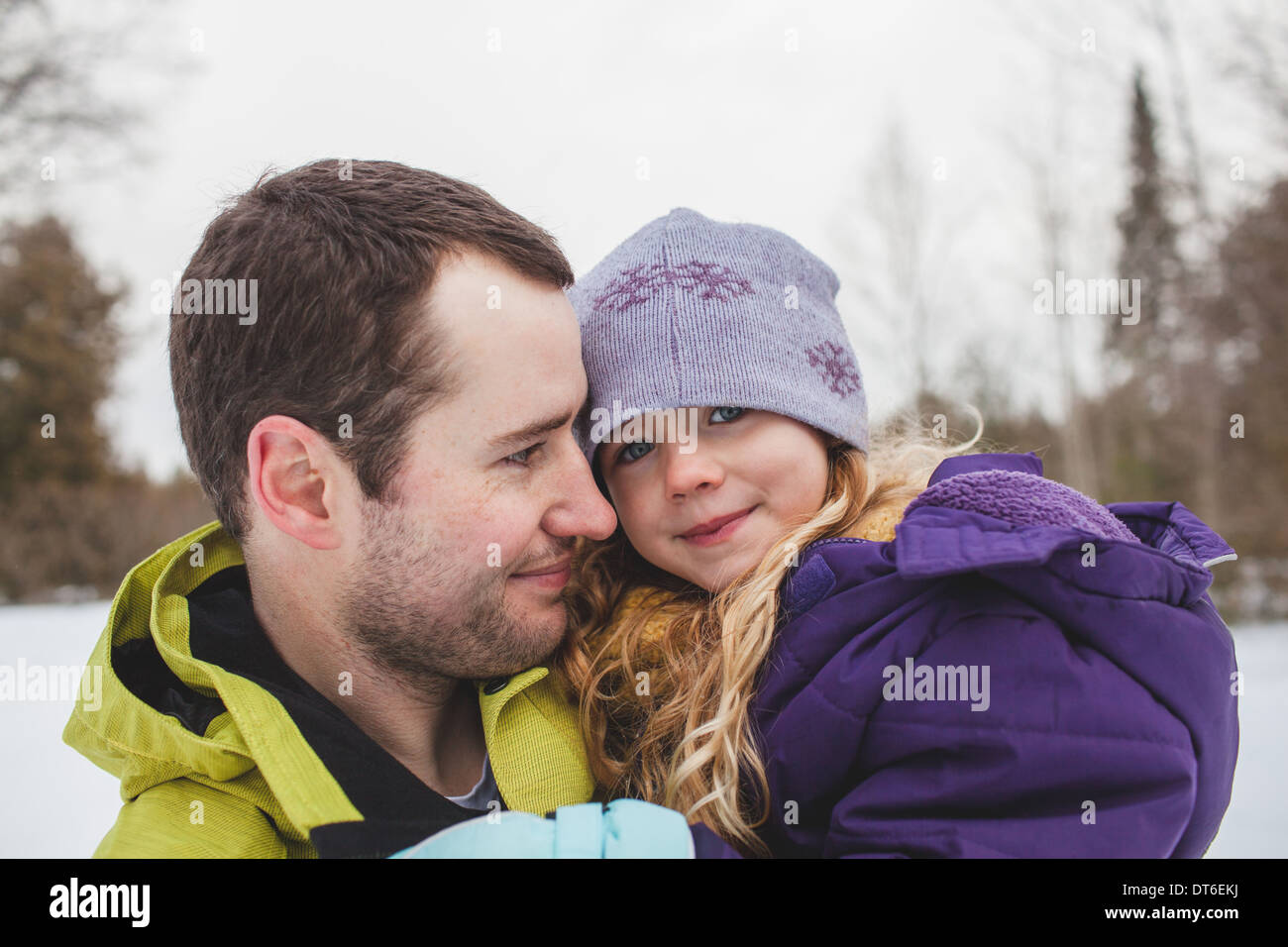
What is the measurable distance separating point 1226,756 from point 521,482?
1352mm

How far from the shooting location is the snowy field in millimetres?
2658

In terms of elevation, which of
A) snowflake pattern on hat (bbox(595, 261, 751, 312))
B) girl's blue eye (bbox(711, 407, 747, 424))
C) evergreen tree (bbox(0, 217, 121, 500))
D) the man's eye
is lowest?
the man's eye

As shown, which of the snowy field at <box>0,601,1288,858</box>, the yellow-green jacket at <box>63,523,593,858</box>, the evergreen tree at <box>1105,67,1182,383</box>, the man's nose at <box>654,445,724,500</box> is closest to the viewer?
the yellow-green jacket at <box>63,523,593,858</box>

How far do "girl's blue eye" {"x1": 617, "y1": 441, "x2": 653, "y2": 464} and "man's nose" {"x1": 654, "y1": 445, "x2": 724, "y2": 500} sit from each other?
0.07m

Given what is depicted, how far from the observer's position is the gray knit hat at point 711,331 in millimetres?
2006

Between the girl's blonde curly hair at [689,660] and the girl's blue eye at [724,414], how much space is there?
293 millimetres

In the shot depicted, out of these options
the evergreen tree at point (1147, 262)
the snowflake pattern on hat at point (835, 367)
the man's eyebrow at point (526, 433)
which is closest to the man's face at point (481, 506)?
the man's eyebrow at point (526, 433)

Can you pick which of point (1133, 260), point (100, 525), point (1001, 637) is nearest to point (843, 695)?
point (1001, 637)

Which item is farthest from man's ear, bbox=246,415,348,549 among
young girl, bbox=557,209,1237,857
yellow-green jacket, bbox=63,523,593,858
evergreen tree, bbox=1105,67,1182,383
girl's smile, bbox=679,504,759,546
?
evergreen tree, bbox=1105,67,1182,383

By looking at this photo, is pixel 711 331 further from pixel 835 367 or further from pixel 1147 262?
pixel 1147 262

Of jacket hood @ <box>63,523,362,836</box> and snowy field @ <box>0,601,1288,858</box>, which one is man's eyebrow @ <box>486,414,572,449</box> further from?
snowy field @ <box>0,601,1288,858</box>

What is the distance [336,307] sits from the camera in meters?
1.68

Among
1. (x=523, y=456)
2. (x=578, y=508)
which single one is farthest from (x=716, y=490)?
(x=523, y=456)
